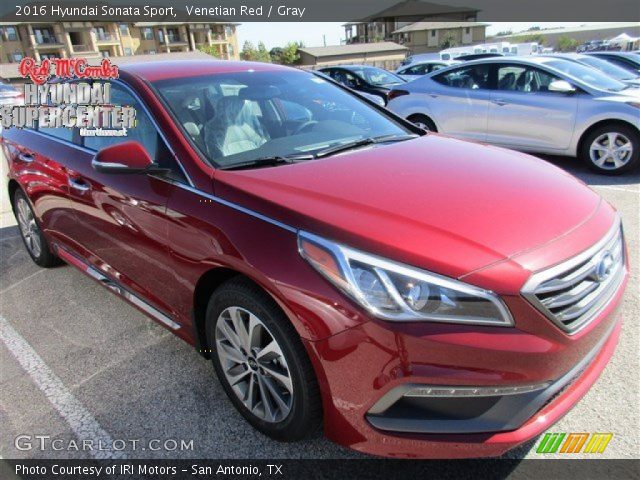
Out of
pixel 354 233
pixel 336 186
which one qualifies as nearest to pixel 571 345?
pixel 354 233

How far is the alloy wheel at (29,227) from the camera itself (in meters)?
4.21

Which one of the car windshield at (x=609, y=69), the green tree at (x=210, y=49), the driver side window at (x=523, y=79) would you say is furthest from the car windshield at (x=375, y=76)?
the green tree at (x=210, y=49)

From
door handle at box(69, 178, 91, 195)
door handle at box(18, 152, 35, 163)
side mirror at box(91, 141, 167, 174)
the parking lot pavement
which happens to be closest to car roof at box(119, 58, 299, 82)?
side mirror at box(91, 141, 167, 174)

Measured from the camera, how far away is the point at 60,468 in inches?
85.4

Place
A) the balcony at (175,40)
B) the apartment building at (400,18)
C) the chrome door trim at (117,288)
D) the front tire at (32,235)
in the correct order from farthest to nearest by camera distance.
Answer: the apartment building at (400,18) < the balcony at (175,40) < the front tire at (32,235) < the chrome door trim at (117,288)

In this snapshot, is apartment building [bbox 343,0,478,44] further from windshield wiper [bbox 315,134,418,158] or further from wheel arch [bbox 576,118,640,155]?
windshield wiper [bbox 315,134,418,158]

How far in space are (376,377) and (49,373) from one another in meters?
2.20

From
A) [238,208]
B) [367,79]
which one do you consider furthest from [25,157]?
[367,79]

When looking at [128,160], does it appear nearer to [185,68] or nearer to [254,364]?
[185,68]

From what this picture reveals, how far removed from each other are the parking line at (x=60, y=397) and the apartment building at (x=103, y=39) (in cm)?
5112

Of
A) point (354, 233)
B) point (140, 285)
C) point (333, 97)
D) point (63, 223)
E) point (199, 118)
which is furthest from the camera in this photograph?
point (63, 223)

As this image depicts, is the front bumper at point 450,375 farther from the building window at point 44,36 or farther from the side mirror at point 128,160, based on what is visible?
the building window at point 44,36

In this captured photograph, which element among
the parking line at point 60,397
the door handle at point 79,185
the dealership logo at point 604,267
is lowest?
the parking line at point 60,397

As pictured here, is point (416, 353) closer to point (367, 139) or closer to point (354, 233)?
point (354, 233)
